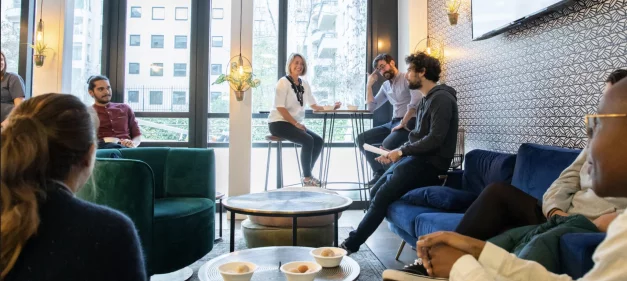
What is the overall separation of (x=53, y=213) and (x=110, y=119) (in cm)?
363

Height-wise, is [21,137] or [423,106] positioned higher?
[423,106]

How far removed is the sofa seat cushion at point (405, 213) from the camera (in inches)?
97.6

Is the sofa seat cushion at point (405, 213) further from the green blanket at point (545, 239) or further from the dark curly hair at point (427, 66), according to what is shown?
the dark curly hair at point (427, 66)

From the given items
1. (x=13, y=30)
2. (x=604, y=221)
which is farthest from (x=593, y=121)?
(x=13, y=30)

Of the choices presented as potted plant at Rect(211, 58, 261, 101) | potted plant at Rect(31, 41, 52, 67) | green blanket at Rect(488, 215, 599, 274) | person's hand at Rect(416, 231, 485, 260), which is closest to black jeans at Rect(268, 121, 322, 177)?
potted plant at Rect(211, 58, 261, 101)

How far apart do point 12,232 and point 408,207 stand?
226cm

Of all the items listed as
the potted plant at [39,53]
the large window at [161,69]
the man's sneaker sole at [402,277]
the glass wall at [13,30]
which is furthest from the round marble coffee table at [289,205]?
the glass wall at [13,30]

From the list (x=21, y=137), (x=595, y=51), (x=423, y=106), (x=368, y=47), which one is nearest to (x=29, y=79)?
(x=368, y=47)

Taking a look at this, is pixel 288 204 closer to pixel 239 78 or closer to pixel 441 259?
pixel 441 259

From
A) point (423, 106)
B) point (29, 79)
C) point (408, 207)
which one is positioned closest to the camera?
point (408, 207)

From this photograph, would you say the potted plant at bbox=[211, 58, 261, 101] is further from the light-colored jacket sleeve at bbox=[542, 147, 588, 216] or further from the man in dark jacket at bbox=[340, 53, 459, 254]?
the light-colored jacket sleeve at bbox=[542, 147, 588, 216]

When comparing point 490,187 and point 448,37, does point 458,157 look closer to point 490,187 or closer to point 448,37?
point 448,37

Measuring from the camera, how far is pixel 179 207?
103 inches

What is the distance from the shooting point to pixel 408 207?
2629 millimetres
